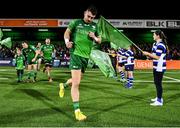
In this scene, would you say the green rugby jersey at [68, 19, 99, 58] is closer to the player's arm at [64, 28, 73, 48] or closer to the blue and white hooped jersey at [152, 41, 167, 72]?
the player's arm at [64, 28, 73, 48]

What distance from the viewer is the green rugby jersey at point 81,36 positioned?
8047 mm

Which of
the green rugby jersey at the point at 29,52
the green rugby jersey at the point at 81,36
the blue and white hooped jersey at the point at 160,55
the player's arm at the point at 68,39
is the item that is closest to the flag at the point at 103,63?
the blue and white hooped jersey at the point at 160,55

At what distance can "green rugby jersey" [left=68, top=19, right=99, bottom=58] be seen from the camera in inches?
317

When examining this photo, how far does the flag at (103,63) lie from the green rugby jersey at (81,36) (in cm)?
473

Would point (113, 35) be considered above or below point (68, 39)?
above

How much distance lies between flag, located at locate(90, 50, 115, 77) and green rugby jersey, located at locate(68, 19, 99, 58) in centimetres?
473

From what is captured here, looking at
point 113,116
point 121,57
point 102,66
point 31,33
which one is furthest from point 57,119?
point 31,33

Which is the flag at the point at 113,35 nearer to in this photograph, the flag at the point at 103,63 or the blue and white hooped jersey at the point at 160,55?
the blue and white hooped jersey at the point at 160,55

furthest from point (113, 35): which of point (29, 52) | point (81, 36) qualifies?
point (29, 52)

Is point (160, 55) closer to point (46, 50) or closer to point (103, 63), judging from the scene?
point (103, 63)

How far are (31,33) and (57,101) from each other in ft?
113

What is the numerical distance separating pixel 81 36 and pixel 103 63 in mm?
5215

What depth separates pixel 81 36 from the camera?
8.08 metres

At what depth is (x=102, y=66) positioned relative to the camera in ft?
43.0
